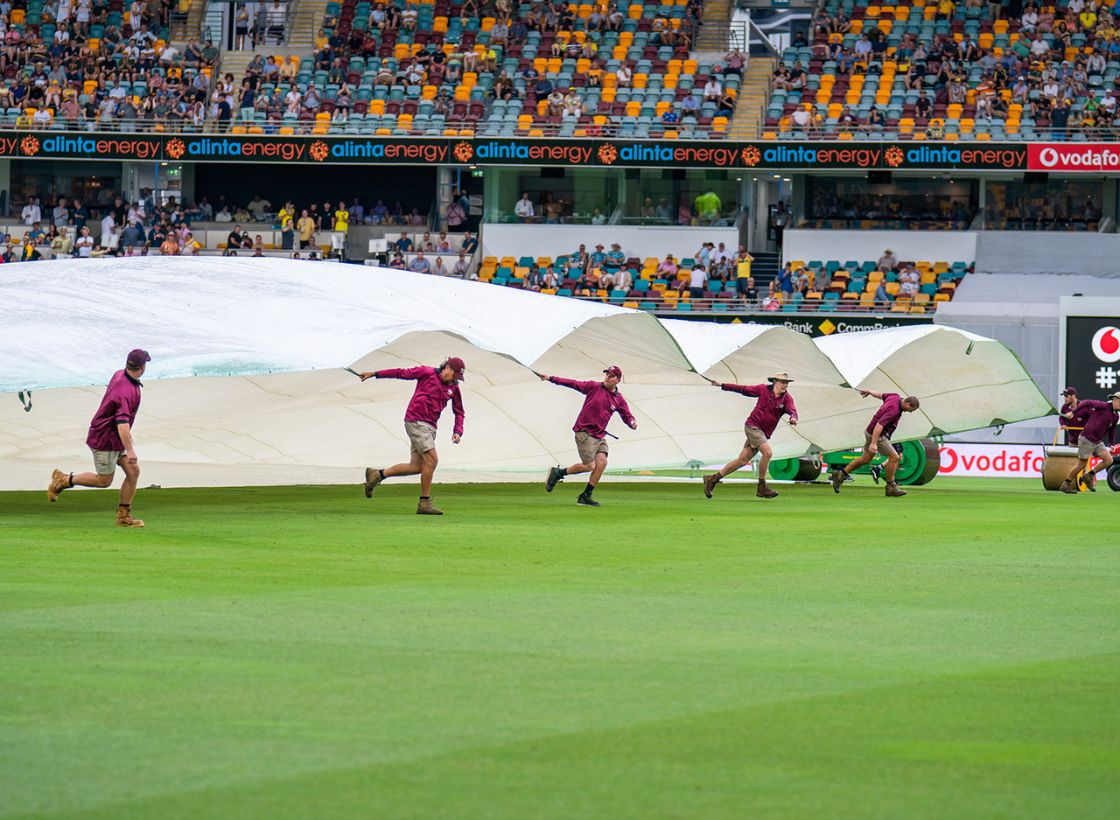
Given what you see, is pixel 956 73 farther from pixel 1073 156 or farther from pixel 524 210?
pixel 524 210

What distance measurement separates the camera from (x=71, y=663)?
29.0ft

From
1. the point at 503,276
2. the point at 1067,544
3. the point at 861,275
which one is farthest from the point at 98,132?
the point at 1067,544

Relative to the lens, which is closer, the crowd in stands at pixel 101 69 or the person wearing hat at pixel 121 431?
the person wearing hat at pixel 121 431

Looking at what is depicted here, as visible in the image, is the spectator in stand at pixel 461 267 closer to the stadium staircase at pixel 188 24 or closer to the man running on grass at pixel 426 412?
the stadium staircase at pixel 188 24

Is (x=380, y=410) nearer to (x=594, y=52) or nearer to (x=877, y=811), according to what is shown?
(x=877, y=811)

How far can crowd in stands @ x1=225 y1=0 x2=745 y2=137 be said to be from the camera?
5212 centimetres

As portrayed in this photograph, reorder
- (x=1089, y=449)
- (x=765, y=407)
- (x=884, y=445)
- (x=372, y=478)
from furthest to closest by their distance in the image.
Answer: (x=1089, y=449), (x=884, y=445), (x=765, y=407), (x=372, y=478)

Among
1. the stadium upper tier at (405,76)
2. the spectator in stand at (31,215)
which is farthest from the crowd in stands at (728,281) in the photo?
the spectator in stand at (31,215)

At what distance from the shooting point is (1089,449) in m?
28.3

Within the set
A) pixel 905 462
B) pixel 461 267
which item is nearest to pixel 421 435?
pixel 905 462

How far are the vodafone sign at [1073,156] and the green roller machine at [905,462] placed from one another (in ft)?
65.5

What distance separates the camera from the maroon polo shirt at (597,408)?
75.5 ft

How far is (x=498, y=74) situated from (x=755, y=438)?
31.7m

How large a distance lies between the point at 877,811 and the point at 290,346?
1533 cm
